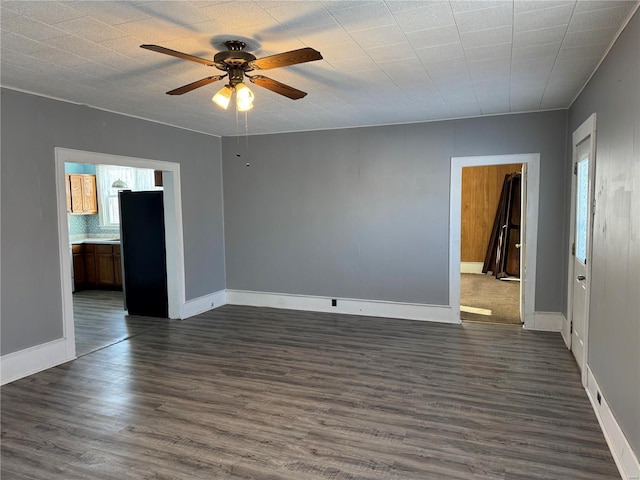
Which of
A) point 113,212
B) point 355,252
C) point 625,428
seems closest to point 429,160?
point 355,252

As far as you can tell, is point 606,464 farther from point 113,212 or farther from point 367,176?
point 113,212

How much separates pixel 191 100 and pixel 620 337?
3.88 m

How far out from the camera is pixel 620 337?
2.38 m

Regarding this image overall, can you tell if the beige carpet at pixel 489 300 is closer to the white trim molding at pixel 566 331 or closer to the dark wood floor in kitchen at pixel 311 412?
the white trim molding at pixel 566 331

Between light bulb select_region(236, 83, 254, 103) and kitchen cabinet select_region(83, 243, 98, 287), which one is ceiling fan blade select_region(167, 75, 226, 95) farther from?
kitchen cabinet select_region(83, 243, 98, 287)

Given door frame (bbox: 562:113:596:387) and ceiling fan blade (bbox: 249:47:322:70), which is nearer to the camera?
ceiling fan blade (bbox: 249:47:322:70)

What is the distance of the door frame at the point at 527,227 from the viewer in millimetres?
4882

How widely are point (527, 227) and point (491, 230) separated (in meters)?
4.13

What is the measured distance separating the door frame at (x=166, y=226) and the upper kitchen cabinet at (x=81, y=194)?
131 inches

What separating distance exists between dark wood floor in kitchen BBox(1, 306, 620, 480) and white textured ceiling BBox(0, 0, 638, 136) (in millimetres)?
2495

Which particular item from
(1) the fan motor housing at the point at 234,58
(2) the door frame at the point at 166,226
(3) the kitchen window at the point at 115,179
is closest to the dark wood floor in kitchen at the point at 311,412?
(2) the door frame at the point at 166,226

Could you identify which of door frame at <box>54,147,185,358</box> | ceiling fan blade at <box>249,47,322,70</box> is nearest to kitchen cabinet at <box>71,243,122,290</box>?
door frame at <box>54,147,185,358</box>

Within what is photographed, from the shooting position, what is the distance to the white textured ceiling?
7.37 ft

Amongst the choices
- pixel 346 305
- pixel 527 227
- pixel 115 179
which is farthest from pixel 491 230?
pixel 115 179
